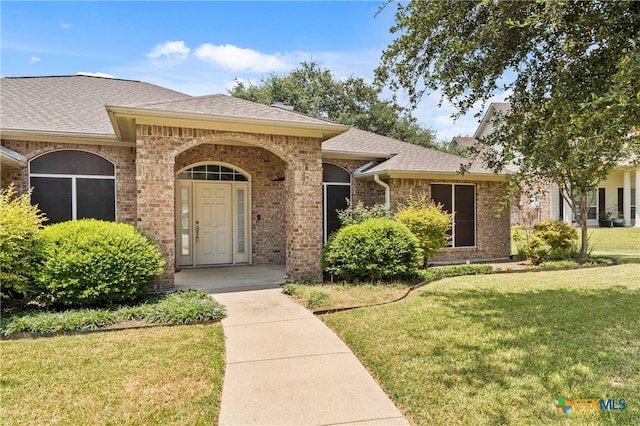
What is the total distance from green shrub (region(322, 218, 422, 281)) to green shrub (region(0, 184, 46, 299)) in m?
5.11

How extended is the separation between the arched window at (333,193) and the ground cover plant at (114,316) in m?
5.50

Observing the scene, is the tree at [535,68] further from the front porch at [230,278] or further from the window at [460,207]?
the front porch at [230,278]

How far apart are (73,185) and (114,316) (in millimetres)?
4797

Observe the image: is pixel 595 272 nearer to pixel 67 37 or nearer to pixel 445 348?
pixel 445 348

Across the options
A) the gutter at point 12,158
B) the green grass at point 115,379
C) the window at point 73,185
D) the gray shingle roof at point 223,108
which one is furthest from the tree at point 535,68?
the gutter at point 12,158

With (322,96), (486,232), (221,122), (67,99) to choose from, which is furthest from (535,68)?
(322,96)

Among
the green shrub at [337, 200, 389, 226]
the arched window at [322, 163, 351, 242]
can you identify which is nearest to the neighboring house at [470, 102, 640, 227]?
the arched window at [322, 163, 351, 242]

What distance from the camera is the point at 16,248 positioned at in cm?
579

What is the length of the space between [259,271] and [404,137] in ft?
65.9

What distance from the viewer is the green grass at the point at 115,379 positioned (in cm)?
321

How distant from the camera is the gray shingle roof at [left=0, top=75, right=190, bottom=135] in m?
8.94

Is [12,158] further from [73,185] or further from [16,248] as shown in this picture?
[16,248]

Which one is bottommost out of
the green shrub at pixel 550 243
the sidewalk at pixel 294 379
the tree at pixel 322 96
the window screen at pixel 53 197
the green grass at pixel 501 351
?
the sidewalk at pixel 294 379

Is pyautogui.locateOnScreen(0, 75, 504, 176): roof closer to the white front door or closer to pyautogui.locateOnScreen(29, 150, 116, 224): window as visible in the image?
pyautogui.locateOnScreen(29, 150, 116, 224): window
